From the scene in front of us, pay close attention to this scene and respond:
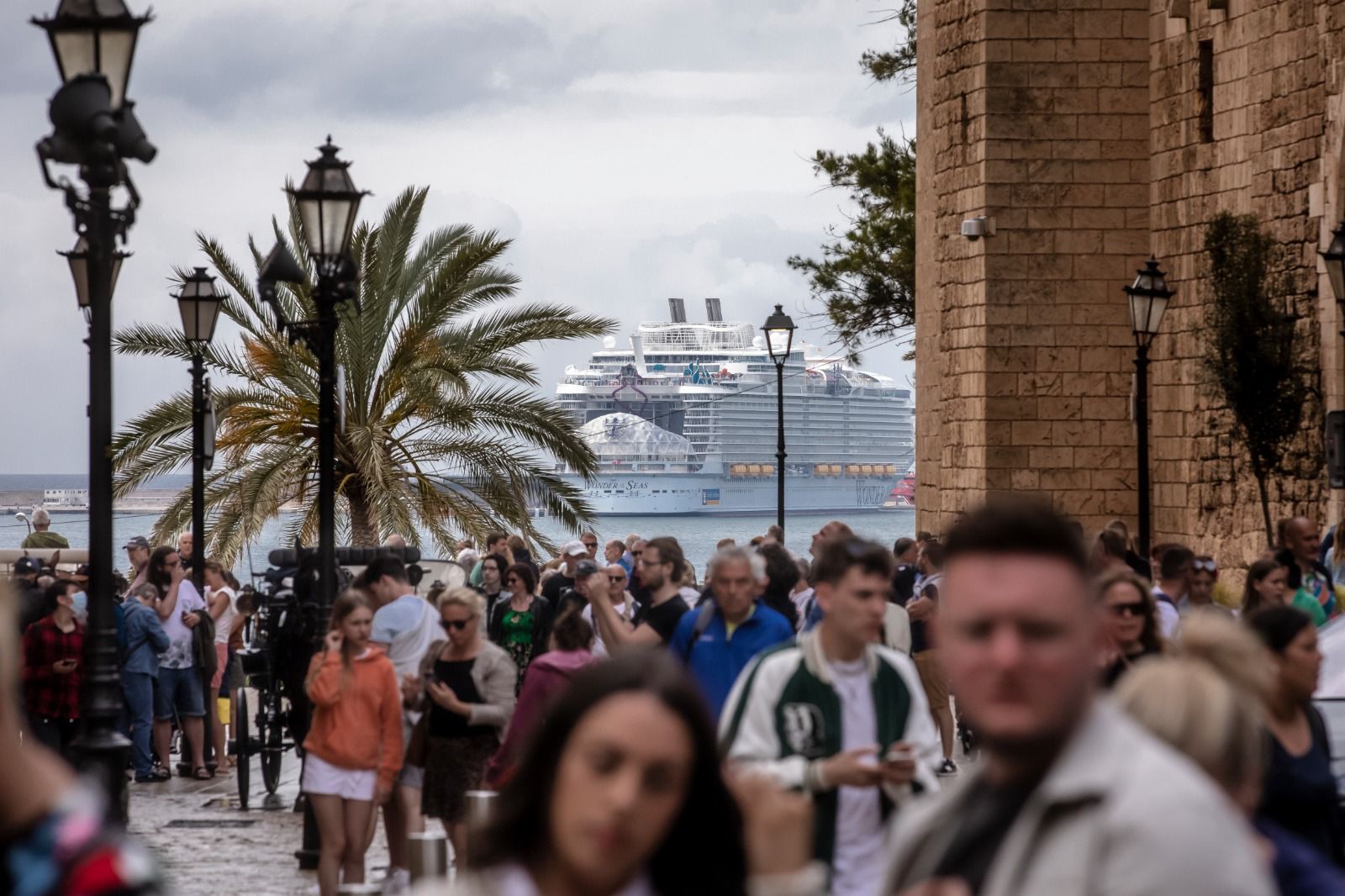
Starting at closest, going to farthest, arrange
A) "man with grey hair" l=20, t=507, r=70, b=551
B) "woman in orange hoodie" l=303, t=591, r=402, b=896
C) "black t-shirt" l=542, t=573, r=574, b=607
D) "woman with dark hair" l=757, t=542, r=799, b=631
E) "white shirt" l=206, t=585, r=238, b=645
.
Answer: "woman in orange hoodie" l=303, t=591, r=402, b=896, "woman with dark hair" l=757, t=542, r=799, b=631, "black t-shirt" l=542, t=573, r=574, b=607, "white shirt" l=206, t=585, r=238, b=645, "man with grey hair" l=20, t=507, r=70, b=551

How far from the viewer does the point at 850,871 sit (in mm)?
4926

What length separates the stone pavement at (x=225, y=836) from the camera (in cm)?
994

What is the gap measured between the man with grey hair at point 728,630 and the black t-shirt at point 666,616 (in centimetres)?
184

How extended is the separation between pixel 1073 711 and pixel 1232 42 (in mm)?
18274

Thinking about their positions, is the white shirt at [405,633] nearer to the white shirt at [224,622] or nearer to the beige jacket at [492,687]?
the beige jacket at [492,687]

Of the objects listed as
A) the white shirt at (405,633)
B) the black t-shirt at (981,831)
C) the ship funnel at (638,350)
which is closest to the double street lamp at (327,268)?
the white shirt at (405,633)

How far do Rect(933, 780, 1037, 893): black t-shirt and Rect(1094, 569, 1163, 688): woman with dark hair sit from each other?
4022mm

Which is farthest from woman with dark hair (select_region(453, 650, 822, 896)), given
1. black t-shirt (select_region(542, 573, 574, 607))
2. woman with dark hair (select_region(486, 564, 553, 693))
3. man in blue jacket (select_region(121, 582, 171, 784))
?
black t-shirt (select_region(542, 573, 574, 607))

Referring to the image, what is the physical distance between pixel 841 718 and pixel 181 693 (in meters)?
10.6

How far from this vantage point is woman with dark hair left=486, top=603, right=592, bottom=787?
7992 millimetres

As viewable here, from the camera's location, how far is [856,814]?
4930 millimetres

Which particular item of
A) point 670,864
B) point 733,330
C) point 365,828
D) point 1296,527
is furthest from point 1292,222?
point 733,330

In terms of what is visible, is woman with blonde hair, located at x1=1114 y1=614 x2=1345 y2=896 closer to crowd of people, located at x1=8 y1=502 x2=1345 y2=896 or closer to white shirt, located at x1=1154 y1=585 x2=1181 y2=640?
crowd of people, located at x1=8 y1=502 x2=1345 y2=896

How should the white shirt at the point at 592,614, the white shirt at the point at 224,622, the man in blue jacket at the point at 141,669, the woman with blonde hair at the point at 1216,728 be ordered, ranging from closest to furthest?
the woman with blonde hair at the point at 1216,728
the white shirt at the point at 592,614
the man in blue jacket at the point at 141,669
the white shirt at the point at 224,622
